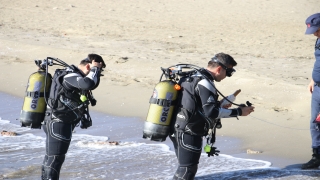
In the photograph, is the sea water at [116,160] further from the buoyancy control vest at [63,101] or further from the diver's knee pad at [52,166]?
the buoyancy control vest at [63,101]

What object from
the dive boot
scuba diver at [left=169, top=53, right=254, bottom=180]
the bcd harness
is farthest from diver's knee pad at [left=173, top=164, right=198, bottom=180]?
the dive boot

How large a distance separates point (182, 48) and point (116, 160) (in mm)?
7594

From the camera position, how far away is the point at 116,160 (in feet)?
24.0

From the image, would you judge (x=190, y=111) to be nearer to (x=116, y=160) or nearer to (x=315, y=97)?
(x=315, y=97)

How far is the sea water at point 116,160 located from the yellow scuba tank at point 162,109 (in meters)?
1.42

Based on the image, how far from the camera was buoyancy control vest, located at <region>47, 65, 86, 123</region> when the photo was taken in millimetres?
5625

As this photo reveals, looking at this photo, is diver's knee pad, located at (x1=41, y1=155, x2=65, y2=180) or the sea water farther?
the sea water

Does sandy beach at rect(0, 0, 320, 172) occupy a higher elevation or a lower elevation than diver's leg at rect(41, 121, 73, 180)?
higher

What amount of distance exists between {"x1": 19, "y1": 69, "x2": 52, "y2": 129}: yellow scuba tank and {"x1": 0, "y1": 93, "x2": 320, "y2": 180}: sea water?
1.13 meters

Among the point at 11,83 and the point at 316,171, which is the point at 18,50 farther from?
the point at 316,171

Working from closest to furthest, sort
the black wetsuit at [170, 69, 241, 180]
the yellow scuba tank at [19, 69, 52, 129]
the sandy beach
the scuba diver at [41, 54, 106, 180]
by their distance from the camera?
1. the black wetsuit at [170, 69, 241, 180]
2. the scuba diver at [41, 54, 106, 180]
3. the yellow scuba tank at [19, 69, 52, 129]
4. the sandy beach

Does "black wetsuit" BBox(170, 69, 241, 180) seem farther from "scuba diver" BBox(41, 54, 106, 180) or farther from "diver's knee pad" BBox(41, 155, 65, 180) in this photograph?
"diver's knee pad" BBox(41, 155, 65, 180)

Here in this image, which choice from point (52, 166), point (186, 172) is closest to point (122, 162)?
point (52, 166)

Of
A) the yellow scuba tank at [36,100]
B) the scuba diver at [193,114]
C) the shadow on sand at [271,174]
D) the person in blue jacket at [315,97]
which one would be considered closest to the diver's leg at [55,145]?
the yellow scuba tank at [36,100]
